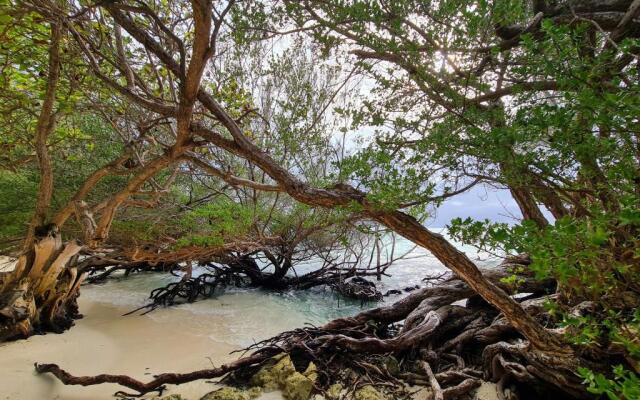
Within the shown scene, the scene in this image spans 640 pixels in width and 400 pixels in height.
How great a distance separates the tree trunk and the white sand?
0.21m

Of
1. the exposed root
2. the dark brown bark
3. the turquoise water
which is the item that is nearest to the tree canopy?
the dark brown bark

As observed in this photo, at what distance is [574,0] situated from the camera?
2.68 m

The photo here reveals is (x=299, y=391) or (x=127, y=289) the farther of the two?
(x=127, y=289)

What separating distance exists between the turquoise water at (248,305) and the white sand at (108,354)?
1.49 feet

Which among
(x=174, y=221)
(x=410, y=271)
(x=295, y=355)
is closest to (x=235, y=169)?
(x=174, y=221)

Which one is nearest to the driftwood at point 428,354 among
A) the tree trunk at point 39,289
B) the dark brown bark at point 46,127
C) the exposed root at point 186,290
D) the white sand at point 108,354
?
the white sand at point 108,354

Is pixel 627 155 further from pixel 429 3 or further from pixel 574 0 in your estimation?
pixel 574 0

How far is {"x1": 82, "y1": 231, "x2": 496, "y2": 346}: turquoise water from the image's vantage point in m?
5.65

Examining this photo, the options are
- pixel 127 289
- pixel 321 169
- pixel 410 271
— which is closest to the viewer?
pixel 321 169

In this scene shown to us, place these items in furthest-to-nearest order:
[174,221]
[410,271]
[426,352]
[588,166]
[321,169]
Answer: [410,271] → [321,169] → [174,221] → [426,352] → [588,166]

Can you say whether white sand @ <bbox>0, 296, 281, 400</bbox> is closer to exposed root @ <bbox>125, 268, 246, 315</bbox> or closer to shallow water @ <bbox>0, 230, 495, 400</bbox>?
shallow water @ <bbox>0, 230, 495, 400</bbox>

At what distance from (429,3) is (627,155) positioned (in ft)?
6.57

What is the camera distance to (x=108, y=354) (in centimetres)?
403

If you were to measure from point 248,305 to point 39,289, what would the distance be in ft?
12.3
